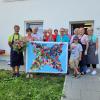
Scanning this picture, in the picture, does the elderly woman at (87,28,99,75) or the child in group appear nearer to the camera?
the child in group

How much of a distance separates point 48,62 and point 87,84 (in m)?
1.94

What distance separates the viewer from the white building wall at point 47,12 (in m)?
13.9

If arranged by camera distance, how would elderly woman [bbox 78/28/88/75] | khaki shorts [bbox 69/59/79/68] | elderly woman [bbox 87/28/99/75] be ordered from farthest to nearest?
elderly woman [bbox 87/28/99/75] < elderly woman [bbox 78/28/88/75] < khaki shorts [bbox 69/59/79/68]

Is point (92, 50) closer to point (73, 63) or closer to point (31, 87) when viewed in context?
point (73, 63)

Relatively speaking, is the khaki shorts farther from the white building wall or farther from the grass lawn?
the white building wall

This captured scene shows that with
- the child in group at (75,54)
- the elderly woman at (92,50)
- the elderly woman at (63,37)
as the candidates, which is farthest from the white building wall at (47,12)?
the child in group at (75,54)

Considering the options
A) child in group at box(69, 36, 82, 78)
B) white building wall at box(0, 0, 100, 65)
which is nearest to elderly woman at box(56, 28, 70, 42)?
child in group at box(69, 36, 82, 78)

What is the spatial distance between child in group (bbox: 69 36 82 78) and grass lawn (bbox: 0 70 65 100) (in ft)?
1.73

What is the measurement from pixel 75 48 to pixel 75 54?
0.69 feet

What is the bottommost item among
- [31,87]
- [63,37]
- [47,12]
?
[31,87]

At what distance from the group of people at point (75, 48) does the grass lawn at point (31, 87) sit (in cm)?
57

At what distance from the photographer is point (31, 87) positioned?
9.87 meters

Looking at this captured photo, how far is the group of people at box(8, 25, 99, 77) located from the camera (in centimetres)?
1146

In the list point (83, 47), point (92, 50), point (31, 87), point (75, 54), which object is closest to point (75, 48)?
point (75, 54)
